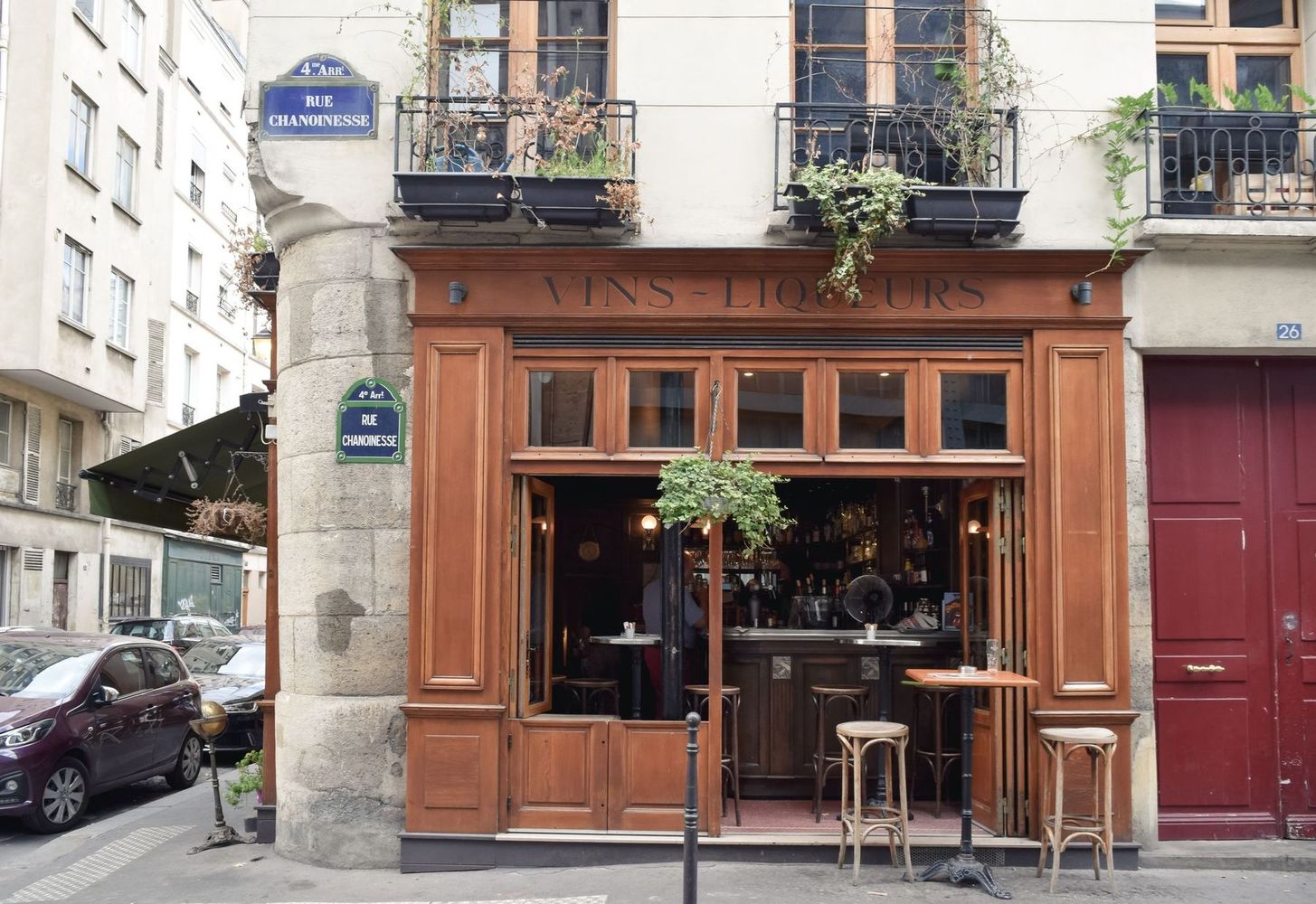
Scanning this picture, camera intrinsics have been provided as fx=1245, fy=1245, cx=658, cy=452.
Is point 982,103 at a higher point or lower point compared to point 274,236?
higher

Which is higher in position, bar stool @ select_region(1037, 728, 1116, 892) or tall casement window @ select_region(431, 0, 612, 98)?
tall casement window @ select_region(431, 0, 612, 98)

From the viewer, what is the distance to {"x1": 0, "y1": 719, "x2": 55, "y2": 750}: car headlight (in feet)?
34.8

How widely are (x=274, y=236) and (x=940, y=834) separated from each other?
6.58 metres

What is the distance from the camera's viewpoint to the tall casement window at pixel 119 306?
28.8m

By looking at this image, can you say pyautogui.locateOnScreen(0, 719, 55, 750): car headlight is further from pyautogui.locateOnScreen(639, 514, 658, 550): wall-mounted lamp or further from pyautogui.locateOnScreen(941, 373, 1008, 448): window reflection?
pyautogui.locateOnScreen(941, 373, 1008, 448): window reflection

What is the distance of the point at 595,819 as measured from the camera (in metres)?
8.74

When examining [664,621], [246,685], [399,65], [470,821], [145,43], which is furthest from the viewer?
[145,43]

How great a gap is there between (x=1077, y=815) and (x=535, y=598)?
13.6ft

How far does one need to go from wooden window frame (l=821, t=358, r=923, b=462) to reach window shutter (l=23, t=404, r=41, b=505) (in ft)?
72.0

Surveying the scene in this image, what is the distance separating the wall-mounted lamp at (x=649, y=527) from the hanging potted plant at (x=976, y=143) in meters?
5.02

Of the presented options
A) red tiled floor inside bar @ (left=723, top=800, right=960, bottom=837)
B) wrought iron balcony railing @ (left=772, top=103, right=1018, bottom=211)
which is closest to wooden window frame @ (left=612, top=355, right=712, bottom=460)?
wrought iron balcony railing @ (left=772, top=103, right=1018, bottom=211)

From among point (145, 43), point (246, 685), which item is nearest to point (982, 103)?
point (246, 685)

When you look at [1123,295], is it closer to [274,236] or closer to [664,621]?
[664,621]

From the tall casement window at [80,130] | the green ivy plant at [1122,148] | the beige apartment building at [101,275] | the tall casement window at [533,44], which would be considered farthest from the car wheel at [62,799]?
the tall casement window at [80,130]
